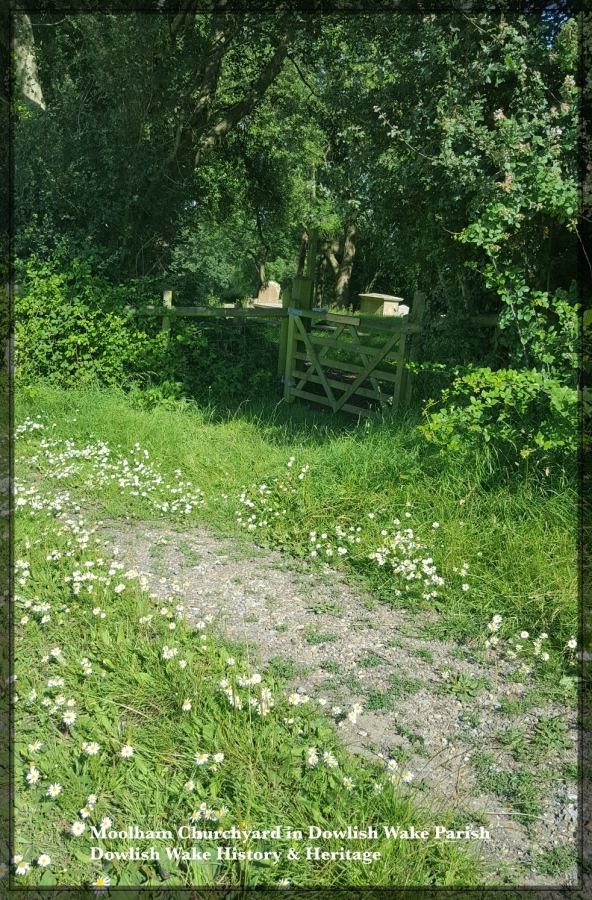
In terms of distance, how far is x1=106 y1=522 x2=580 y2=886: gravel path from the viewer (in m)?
2.75

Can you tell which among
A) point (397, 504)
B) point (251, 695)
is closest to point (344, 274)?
point (397, 504)

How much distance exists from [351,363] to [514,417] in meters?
4.64

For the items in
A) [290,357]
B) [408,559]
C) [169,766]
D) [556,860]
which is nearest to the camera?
[556,860]

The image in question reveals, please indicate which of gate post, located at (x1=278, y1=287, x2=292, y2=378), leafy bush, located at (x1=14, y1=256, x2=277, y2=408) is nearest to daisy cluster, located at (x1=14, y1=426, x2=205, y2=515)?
leafy bush, located at (x1=14, y1=256, x2=277, y2=408)

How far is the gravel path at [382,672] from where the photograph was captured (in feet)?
9.01

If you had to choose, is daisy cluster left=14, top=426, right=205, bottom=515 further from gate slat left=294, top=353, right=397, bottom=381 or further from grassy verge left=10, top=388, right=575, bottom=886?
gate slat left=294, top=353, right=397, bottom=381

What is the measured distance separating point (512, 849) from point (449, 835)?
0.23 meters

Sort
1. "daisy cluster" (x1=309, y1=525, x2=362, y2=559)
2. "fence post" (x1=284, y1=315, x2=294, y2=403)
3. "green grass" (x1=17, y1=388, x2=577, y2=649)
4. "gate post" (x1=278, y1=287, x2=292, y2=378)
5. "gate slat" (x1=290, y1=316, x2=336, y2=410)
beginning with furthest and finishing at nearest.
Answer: "gate post" (x1=278, y1=287, x2=292, y2=378)
"fence post" (x1=284, y1=315, x2=294, y2=403)
"gate slat" (x1=290, y1=316, x2=336, y2=410)
"daisy cluster" (x1=309, y1=525, x2=362, y2=559)
"green grass" (x1=17, y1=388, x2=577, y2=649)

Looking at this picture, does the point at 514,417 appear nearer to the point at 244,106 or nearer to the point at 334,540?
the point at 334,540

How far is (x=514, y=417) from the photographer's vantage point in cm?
569

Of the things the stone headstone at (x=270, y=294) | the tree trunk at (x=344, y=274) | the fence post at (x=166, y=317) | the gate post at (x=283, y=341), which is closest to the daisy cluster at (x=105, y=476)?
the fence post at (x=166, y=317)

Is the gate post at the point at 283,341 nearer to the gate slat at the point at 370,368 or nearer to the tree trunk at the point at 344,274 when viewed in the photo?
the gate slat at the point at 370,368

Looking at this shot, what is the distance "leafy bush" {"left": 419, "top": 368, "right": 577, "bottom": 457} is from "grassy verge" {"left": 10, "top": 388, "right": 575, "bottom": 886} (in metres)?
0.32

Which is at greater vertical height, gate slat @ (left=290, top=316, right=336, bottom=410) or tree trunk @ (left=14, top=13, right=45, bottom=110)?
tree trunk @ (left=14, top=13, right=45, bottom=110)
